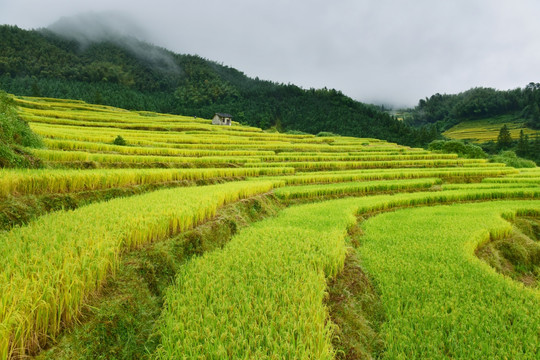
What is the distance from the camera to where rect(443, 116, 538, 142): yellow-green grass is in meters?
81.4

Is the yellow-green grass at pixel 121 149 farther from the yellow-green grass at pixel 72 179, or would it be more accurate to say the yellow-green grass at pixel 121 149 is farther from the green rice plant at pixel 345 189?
the green rice plant at pixel 345 189

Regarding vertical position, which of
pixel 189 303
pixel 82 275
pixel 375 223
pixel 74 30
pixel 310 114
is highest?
pixel 74 30

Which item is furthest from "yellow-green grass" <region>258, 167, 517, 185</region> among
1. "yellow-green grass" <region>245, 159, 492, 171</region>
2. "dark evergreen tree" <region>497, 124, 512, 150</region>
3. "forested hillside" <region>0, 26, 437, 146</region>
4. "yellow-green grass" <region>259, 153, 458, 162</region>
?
"dark evergreen tree" <region>497, 124, 512, 150</region>

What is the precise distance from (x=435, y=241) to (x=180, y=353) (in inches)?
259

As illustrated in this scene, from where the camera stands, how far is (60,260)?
9.72 ft

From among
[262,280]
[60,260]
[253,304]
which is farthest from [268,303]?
[60,260]

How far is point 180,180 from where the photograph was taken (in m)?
11.5

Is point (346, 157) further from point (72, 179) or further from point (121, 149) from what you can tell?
point (72, 179)

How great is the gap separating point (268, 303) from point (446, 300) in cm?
288

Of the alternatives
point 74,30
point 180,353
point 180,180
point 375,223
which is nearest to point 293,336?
point 180,353

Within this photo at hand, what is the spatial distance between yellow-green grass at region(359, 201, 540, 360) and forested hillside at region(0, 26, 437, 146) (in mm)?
63863

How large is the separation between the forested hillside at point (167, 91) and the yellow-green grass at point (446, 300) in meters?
63.9

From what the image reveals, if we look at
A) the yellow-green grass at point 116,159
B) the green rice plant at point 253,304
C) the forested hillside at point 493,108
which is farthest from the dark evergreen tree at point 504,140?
the green rice plant at point 253,304

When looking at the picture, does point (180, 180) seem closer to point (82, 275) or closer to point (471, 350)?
point (82, 275)
